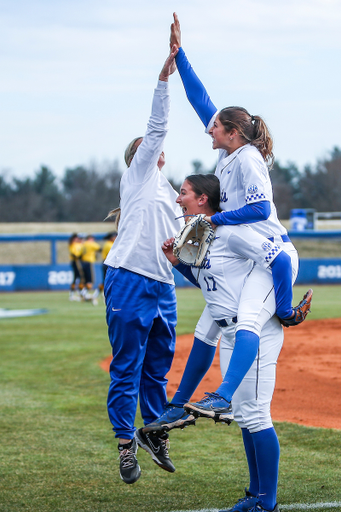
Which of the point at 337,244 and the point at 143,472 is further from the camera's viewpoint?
the point at 337,244

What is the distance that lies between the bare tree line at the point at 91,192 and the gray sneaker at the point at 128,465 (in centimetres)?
5234

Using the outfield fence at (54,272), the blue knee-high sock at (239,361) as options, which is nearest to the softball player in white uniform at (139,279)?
the blue knee-high sock at (239,361)

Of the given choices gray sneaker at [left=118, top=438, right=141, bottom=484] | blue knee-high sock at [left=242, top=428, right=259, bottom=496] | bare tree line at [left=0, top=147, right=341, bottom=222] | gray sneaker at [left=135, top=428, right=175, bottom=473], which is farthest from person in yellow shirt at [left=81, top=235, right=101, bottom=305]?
bare tree line at [left=0, top=147, right=341, bottom=222]

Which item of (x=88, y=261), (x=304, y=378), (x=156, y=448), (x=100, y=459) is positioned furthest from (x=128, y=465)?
(x=88, y=261)

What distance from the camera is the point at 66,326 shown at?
12711 mm

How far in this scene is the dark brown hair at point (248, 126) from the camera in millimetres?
3332

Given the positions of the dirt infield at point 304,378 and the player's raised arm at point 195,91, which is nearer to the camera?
the player's raised arm at point 195,91

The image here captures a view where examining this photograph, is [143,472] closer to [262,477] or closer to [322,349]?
[262,477]

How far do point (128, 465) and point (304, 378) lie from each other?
4142mm

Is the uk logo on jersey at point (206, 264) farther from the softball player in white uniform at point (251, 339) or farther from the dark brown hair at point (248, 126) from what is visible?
the dark brown hair at point (248, 126)

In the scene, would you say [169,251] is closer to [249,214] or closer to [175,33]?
[249,214]

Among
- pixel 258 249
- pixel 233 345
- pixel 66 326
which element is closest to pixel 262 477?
pixel 233 345

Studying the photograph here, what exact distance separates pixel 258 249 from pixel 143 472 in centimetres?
209

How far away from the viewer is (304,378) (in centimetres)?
725
